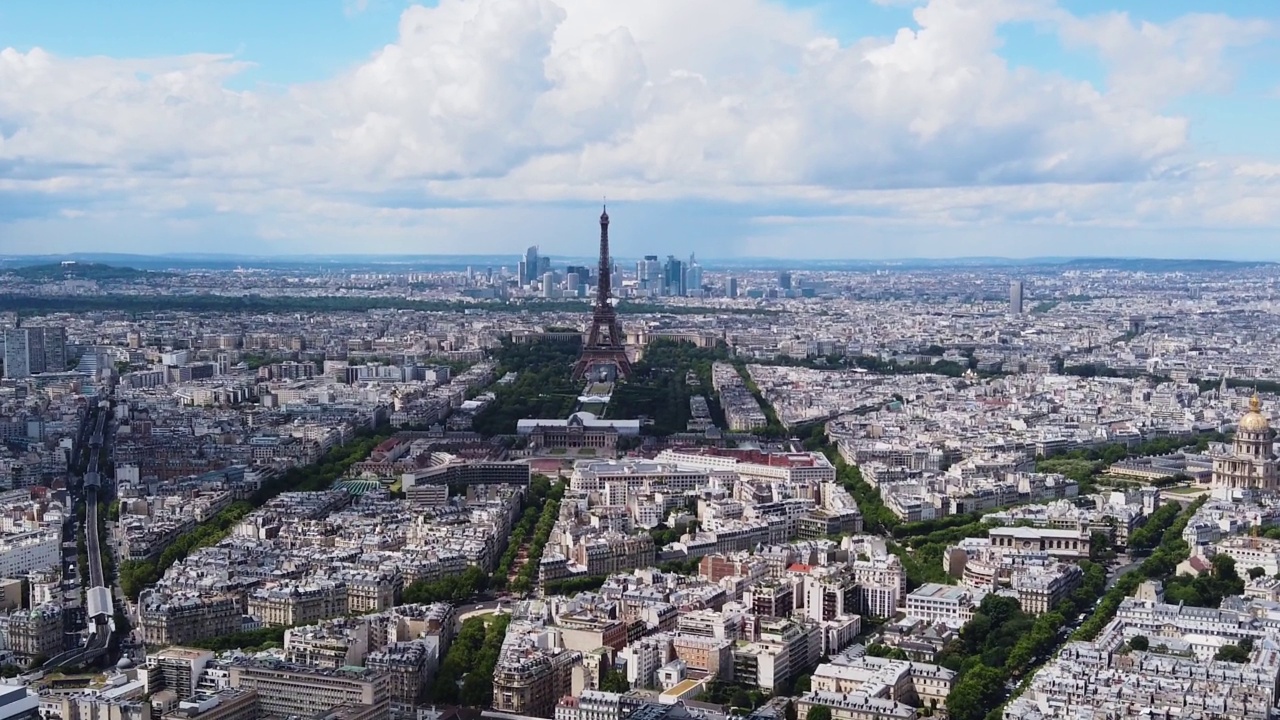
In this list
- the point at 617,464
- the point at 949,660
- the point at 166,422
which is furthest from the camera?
the point at 166,422

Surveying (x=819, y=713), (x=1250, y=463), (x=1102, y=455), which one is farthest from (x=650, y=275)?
(x=819, y=713)

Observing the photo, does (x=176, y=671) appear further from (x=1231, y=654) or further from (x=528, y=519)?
(x=1231, y=654)

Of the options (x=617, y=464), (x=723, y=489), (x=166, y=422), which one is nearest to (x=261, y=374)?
(x=166, y=422)

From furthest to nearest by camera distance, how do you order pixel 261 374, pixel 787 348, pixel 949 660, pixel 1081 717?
pixel 787 348, pixel 261 374, pixel 949 660, pixel 1081 717

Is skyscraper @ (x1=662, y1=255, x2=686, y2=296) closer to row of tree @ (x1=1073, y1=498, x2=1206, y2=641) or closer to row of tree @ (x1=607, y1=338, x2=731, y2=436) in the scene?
row of tree @ (x1=607, y1=338, x2=731, y2=436)

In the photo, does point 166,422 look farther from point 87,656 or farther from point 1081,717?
point 1081,717

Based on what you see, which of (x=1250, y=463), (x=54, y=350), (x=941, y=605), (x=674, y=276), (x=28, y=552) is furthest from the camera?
(x=674, y=276)
